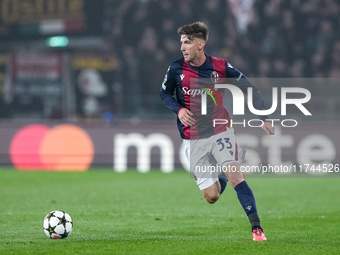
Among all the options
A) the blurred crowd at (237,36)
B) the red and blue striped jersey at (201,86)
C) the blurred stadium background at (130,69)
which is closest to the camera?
the red and blue striped jersey at (201,86)

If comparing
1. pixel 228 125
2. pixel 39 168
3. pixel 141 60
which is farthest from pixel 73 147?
pixel 228 125

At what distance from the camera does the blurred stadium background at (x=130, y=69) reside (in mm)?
17250

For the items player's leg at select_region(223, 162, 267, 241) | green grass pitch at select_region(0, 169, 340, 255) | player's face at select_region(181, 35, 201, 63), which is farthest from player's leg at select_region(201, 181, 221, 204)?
player's face at select_region(181, 35, 201, 63)

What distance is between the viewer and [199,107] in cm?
735

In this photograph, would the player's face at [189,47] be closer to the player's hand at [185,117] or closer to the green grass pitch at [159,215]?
the player's hand at [185,117]

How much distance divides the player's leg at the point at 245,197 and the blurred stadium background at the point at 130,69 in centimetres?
962

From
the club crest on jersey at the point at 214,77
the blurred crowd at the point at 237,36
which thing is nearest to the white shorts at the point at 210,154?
the club crest on jersey at the point at 214,77

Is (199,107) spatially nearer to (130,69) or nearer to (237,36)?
(130,69)

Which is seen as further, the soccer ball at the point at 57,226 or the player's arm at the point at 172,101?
the player's arm at the point at 172,101

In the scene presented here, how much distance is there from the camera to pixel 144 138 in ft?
56.9

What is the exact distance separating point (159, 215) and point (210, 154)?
2.30m

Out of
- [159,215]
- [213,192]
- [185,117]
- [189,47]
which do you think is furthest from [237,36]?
[185,117]

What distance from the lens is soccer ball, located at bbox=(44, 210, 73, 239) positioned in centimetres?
676

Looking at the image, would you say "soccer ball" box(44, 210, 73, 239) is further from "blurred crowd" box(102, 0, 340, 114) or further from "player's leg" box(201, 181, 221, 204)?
"blurred crowd" box(102, 0, 340, 114)
